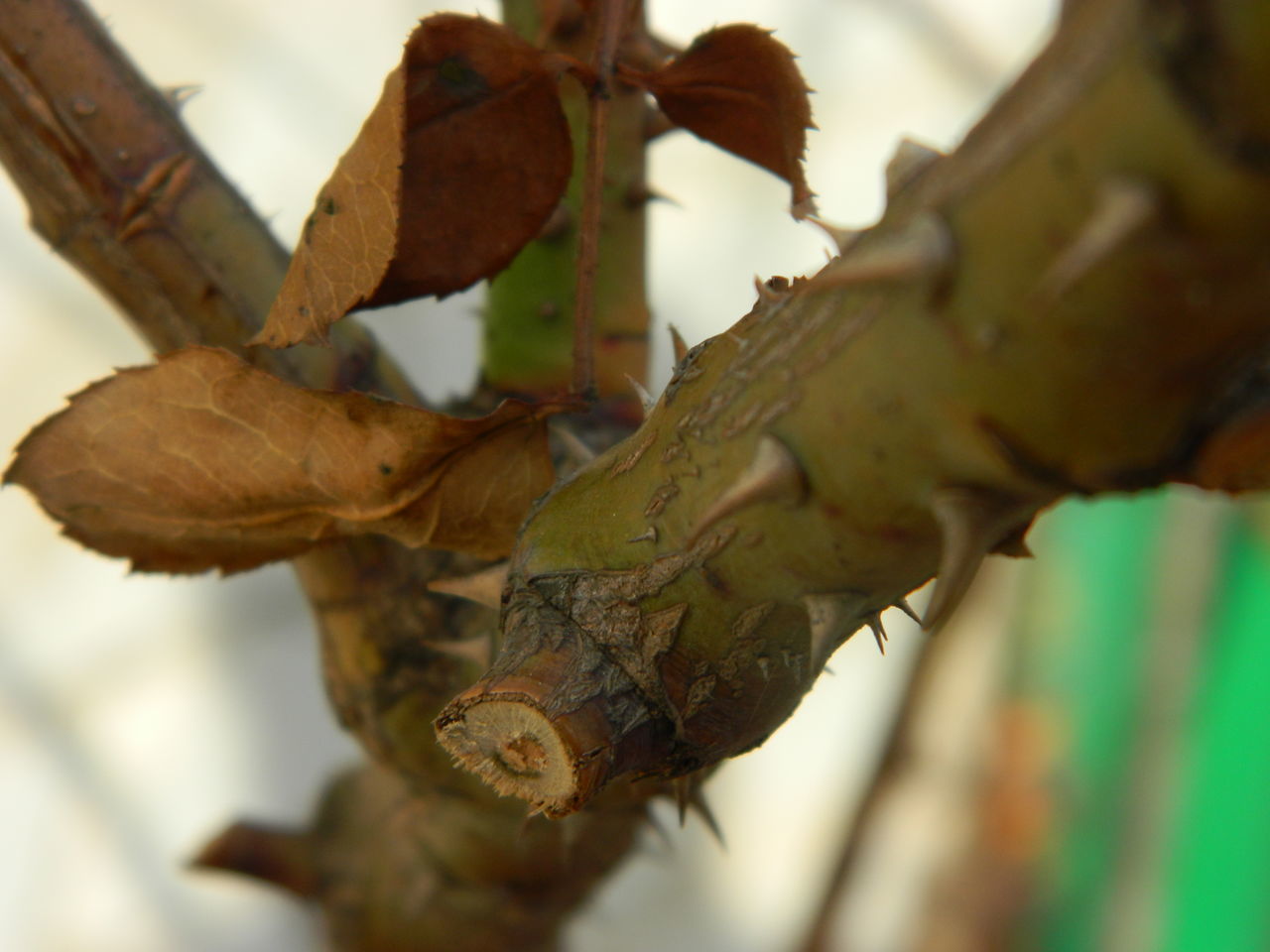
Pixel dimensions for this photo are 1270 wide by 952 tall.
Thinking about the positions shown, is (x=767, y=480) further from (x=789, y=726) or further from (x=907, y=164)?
(x=789, y=726)

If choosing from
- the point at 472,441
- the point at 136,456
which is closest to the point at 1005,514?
the point at 472,441

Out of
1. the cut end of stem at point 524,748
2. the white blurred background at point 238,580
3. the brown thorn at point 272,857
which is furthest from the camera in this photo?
the white blurred background at point 238,580

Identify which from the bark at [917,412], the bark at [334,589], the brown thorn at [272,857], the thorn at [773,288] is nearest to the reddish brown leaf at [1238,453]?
the bark at [917,412]

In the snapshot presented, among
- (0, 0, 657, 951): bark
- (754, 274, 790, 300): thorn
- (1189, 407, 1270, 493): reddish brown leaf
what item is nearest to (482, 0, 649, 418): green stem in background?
(0, 0, 657, 951): bark

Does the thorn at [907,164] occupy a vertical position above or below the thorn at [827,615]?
above

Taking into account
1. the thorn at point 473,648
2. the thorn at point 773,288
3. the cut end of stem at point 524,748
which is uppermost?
the thorn at point 773,288

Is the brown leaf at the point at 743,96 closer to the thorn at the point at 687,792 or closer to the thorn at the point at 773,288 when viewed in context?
the thorn at the point at 773,288
